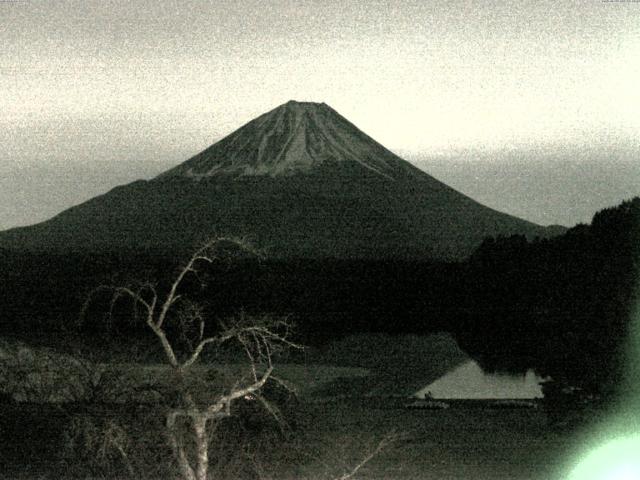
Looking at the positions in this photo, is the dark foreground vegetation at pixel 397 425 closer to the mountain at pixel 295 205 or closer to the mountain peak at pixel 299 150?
the mountain at pixel 295 205

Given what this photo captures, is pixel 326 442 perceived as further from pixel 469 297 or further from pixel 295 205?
pixel 295 205

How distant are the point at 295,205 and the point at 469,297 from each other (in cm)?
7121

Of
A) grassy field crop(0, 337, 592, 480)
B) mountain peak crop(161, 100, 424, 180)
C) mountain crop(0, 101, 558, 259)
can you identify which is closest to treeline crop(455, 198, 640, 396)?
grassy field crop(0, 337, 592, 480)

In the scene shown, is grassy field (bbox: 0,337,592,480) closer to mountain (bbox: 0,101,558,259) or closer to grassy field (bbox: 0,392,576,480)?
grassy field (bbox: 0,392,576,480)

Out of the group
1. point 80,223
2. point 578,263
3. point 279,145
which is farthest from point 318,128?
point 578,263

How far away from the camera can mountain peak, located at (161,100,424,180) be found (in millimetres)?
115125

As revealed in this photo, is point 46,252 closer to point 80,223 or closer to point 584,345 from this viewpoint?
point 80,223

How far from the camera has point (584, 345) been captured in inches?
475

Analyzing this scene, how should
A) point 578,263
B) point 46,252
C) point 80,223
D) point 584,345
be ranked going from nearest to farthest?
point 584,345, point 578,263, point 46,252, point 80,223

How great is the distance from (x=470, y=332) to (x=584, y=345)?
22032 millimetres

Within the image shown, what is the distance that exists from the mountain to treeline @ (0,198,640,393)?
3013 cm

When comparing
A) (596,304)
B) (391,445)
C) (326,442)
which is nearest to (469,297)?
(596,304)

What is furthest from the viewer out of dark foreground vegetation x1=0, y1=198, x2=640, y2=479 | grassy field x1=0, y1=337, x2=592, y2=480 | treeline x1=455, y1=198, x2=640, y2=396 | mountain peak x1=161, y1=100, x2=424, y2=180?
mountain peak x1=161, y1=100, x2=424, y2=180

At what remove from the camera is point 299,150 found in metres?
119
